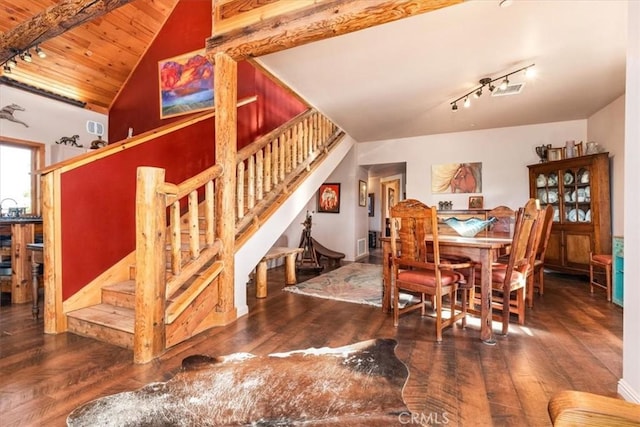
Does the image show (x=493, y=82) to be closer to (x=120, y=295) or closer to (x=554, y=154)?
(x=554, y=154)

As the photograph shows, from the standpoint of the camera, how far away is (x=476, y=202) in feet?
18.4

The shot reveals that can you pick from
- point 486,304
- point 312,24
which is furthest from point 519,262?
Answer: point 312,24

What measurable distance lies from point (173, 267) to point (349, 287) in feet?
7.91

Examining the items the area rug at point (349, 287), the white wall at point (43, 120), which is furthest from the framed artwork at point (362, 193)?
the white wall at point (43, 120)

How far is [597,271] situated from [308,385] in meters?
4.50

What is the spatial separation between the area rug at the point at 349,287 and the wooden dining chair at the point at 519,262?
1.05 m

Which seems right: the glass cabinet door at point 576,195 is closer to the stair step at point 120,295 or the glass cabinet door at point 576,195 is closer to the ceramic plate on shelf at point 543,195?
the ceramic plate on shelf at point 543,195

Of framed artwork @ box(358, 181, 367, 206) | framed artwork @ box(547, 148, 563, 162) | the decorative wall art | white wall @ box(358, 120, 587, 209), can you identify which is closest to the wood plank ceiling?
framed artwork @ box(358, 181, 367, 206)

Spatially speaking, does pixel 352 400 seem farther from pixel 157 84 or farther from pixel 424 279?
pixel 157 84

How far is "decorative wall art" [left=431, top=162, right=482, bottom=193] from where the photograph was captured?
18.6 feet

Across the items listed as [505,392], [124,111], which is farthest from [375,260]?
[124,111]

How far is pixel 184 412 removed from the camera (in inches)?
58.6

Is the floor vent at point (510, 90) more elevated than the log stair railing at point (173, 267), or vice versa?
the floor vent at point (510, 90)

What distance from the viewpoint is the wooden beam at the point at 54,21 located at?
8.32 ft
